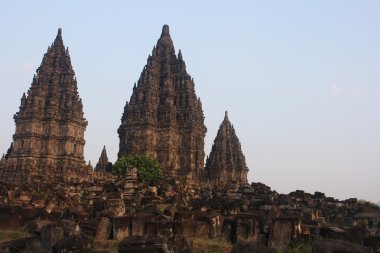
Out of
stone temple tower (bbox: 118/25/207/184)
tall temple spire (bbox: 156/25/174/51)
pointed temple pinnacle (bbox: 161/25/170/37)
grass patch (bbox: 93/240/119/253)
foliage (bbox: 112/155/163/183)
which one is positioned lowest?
grass patch (bbox: 93/240/119/253)

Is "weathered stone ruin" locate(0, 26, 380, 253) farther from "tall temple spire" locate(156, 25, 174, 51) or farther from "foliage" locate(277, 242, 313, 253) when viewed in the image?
"foliage" locate(277, 242, 313, 253)

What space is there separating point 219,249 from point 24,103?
47.4 m

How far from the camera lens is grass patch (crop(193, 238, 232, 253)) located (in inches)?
332

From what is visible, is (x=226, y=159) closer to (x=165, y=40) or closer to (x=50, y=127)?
(x=165, y=40)

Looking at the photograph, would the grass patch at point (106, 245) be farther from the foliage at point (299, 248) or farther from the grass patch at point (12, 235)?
the foliage at point (299, 248)

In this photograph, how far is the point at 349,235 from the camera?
8617mm

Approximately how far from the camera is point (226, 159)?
61.4m

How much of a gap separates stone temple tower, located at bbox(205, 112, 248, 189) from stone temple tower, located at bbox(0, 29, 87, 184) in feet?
56.5

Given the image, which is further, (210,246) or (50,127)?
(50,127)

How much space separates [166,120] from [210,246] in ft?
156

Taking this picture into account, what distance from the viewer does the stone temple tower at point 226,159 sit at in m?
59.8

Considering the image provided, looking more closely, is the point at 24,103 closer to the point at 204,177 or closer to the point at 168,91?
the point at 168,91

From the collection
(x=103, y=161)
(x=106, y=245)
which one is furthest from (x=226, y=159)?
(x=106, y=245)

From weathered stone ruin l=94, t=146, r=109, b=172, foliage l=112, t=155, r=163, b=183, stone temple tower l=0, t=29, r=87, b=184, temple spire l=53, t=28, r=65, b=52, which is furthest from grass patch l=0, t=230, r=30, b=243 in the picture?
weathered stone ruin l=94, t=146, r=109, b=172
